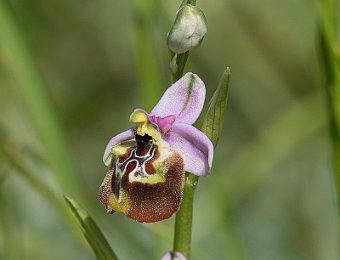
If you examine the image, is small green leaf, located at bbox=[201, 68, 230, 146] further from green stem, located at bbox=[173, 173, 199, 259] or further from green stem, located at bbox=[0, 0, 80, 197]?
→ green stem, located at bbox=[0, 0, 80, 197]

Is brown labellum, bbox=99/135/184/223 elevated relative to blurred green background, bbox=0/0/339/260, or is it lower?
elevated

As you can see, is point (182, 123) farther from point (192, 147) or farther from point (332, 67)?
point (332, 67)

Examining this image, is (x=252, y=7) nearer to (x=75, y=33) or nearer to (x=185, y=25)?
(x=75, y=33)

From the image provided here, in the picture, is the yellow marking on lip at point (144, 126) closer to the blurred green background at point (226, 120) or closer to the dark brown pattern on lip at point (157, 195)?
the dark brown pattern on lip at point (157, 195)

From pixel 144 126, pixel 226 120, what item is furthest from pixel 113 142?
pixel 226 120

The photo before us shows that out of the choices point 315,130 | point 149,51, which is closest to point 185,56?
point 149,51

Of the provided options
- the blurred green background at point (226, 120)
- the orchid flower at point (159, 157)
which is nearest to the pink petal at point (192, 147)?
the orchid flower at point (159, 157)

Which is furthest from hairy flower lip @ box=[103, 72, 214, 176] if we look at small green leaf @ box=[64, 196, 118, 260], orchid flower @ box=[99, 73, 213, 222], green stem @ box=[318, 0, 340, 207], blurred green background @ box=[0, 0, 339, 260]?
blurred green background @ box=[0, 0, 339, 260]
